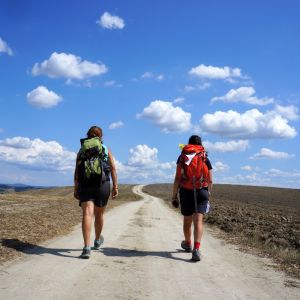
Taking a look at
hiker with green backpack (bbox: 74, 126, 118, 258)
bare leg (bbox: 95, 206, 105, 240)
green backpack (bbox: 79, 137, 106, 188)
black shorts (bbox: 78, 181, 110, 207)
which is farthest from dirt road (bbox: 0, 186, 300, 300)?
green backpack (bbox: 79, 137, 106, 188)

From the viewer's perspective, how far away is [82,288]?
5387 mm

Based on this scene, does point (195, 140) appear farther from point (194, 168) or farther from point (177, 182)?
point (177, 182)

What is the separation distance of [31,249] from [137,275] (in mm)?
2669

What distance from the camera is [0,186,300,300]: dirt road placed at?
17.4 ft

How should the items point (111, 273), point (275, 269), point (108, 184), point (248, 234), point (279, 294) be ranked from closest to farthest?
point (279, 294) < point (111, 273) < point (275, 269) < point (108, 184) < point (248, 234)

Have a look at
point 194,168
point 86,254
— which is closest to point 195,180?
point 194,168

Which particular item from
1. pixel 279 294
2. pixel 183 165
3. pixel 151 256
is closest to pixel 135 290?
pixel 279 294

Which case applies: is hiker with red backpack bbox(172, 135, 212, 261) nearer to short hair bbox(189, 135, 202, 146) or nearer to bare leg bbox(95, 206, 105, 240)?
short hair bbox(189, 135, 202, 146)

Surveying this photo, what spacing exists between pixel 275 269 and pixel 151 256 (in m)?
2.01

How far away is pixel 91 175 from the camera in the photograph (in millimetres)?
7523

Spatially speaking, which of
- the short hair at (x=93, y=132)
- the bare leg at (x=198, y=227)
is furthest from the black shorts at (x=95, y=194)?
the bare leg at (x=198, y=227)

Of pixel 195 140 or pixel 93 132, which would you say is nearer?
pixel 93 132

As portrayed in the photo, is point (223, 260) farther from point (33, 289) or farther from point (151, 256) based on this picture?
point (33, 289)

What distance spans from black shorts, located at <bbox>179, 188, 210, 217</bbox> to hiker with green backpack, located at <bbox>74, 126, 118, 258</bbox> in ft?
4.20
